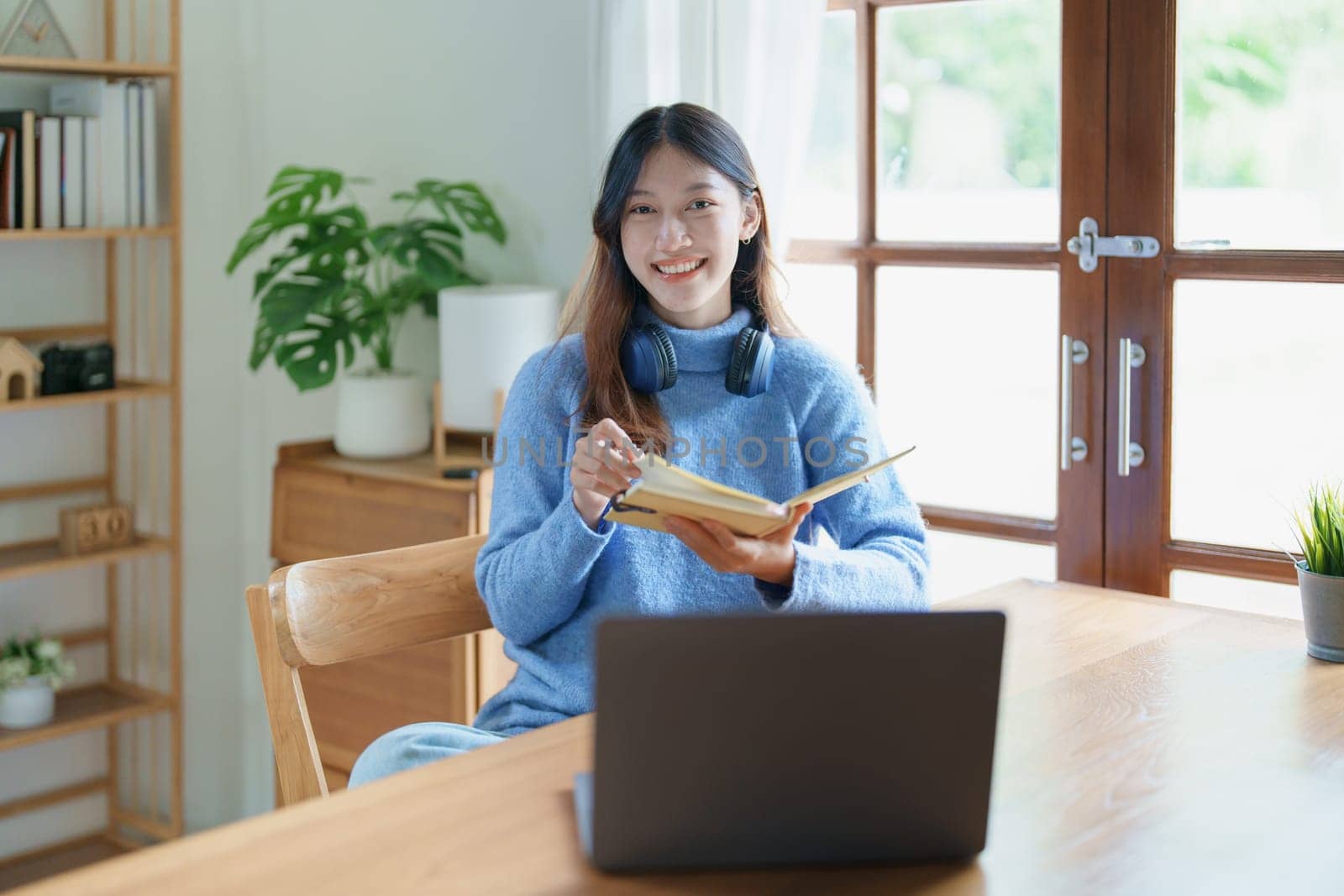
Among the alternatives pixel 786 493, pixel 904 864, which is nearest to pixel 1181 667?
pixel 786 493

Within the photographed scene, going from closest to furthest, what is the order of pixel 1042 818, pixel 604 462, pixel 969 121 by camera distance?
1. pixel 1042 818
2. pixel 604 462
3. pixel 969 121

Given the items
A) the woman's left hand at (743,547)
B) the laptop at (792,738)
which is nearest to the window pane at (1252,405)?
the woman's left hand at (743,547)

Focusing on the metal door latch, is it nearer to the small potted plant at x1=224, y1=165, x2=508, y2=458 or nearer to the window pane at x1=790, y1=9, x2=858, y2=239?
the window pane at x1=790, y1=9, x2=858, y2=239

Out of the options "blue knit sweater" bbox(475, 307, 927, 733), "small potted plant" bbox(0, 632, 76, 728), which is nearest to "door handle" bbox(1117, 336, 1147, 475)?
"blue knit sweater" bbox(475, 307, 927, 733)

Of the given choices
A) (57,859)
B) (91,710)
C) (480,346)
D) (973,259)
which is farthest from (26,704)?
(973,259)

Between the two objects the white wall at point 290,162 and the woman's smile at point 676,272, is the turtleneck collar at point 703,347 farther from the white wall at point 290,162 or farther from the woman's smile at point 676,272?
the white wall at point 290,162

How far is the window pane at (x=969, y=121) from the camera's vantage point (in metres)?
2.25

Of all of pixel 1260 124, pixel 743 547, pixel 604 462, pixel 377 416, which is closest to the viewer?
pixel 743 547

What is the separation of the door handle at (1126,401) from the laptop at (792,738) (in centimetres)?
126

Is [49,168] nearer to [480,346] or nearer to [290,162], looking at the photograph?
[290,162]

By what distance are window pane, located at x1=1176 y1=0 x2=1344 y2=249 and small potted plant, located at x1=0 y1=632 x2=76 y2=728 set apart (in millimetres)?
2328

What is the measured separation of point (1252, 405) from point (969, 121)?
0.66 meters

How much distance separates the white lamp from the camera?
2586 millimetres

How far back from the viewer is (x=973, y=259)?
2.35m
